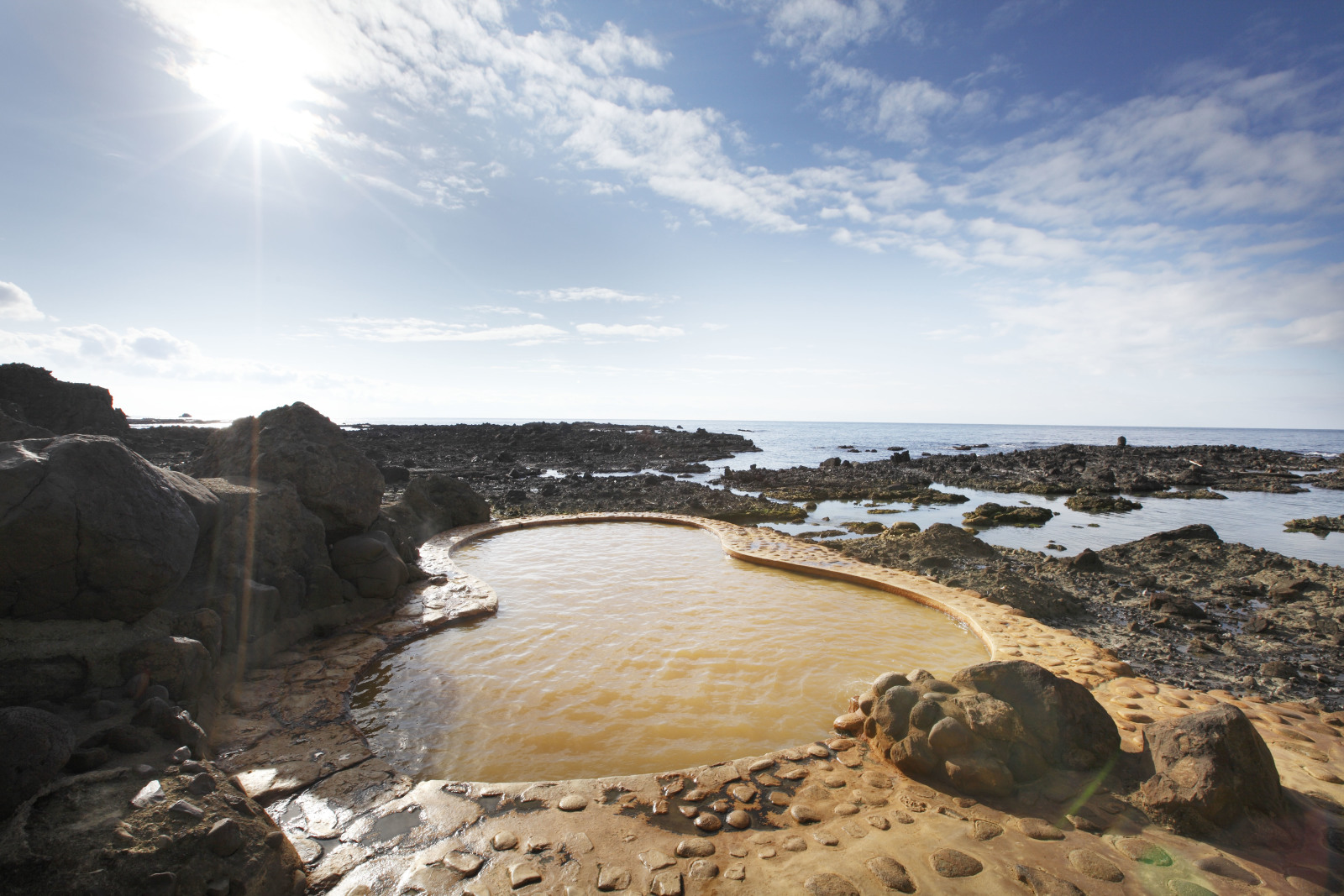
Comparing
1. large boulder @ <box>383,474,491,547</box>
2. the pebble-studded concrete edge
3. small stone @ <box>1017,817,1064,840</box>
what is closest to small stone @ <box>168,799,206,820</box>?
the pebble-studded concrete edge

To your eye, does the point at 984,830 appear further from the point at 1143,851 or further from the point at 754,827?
the point at 754,827

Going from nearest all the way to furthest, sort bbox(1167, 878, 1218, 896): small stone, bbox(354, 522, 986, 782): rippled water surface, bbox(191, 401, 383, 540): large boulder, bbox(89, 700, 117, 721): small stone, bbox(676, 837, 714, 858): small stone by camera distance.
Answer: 1. bbox(1167, 878, 1218, 896): small stone
2. bbox(676, 837, 714, 858): small stone
3. bbox(89, 700, 117, 721): small stone
4. bbox(354, 522, 986, 782): rippled water surface
5. bbox(191, 401, 383, 540): large boulder

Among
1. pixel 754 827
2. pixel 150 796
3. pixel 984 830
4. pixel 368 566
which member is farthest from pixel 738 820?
pixel 368 566

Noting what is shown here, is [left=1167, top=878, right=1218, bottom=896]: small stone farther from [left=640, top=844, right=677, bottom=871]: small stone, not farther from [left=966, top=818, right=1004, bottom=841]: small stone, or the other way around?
[left=640, top=844, right=677, bottom=871]: small stone

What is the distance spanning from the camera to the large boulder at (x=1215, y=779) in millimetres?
3438

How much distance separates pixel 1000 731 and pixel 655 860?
276 centimetres

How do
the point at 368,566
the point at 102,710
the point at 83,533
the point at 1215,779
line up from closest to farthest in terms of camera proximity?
the point at 1215,779 → the point at 102,710 → the point at 83,533 → the point at 368,566

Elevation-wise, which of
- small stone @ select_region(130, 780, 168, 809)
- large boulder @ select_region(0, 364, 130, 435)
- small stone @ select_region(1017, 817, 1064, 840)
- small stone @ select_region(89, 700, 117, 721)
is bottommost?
small stone @ select_region(1017, 817, 1064, 840)

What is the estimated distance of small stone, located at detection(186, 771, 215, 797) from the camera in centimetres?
304

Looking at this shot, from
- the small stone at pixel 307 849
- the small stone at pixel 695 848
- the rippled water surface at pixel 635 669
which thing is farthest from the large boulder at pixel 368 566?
the small stone at pixel 695 848

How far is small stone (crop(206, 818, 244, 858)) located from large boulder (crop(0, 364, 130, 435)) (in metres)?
13.2

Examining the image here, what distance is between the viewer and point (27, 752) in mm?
2854

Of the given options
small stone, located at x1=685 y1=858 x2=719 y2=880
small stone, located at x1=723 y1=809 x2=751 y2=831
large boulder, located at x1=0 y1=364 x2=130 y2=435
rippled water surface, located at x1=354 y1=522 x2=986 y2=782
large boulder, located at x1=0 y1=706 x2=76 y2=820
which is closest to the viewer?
large boulder, located at x1=0 y1=706 x2=76 y2=820

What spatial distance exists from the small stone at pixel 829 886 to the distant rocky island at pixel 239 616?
13.1 inches
